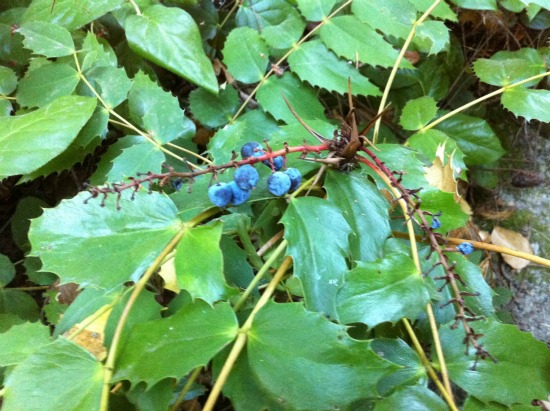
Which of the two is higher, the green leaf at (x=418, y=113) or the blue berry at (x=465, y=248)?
the green leaf at (x=418, y=113)

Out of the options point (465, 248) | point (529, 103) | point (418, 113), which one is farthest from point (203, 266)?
point (529, 103)

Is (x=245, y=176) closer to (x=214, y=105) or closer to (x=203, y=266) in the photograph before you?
(x=203, y=266)

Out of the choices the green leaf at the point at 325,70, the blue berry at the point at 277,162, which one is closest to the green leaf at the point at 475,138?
the green leaf at the point at 325,70

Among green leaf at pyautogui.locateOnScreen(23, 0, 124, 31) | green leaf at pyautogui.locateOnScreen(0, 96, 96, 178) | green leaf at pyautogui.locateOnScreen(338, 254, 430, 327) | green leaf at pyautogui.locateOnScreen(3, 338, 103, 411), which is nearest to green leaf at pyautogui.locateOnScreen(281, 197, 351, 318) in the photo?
green leaf at pyautogui.locateOnScreen(338, 254, 430, 327)

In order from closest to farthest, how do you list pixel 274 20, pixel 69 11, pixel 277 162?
pixel 277 162 → pixel 69 11 → pixel 274 20

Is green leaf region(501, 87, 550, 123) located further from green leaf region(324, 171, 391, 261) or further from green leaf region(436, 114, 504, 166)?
green leaf region(324, 171, 391, 261)

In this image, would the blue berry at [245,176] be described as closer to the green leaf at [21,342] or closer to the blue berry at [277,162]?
the blue berry at [277,162]
